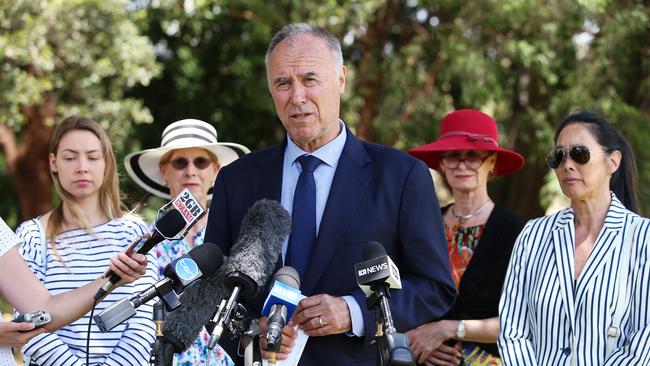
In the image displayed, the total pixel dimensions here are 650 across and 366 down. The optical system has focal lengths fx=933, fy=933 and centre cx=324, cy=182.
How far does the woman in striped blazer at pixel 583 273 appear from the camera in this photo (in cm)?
423

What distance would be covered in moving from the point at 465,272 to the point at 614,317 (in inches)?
51.9

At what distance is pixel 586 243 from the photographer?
14.7 ft

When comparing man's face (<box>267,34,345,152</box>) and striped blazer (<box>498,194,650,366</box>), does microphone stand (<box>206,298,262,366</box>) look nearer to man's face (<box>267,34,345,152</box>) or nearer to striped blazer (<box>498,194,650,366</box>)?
man's face (<box>267,34,345,152</box>)

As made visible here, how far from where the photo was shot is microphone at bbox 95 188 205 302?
352 centimetres

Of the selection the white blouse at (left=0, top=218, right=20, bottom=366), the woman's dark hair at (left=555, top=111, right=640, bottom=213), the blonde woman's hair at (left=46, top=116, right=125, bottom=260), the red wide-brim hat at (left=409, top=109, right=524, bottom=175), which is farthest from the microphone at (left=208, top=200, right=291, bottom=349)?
the red wide-brim hat at (left=409, top=109, right=524, bottom=175)

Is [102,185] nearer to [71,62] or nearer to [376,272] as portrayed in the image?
[376,272]

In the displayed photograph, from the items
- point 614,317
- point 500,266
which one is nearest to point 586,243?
point 614,317

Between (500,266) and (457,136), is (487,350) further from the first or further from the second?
(457,136)

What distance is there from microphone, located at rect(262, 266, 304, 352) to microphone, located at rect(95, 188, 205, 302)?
1.55ft

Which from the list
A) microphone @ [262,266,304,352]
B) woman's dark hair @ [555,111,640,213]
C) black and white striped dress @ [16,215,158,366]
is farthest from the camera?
black and white striped dress @ [16,215,158,366]

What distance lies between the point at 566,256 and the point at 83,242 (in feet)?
8.41

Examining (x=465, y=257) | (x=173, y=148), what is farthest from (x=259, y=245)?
(x=173, y=148)

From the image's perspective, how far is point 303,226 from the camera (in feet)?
12.7

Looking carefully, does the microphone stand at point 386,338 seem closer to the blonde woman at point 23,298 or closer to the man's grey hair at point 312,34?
the blonde woman at point 23,298
